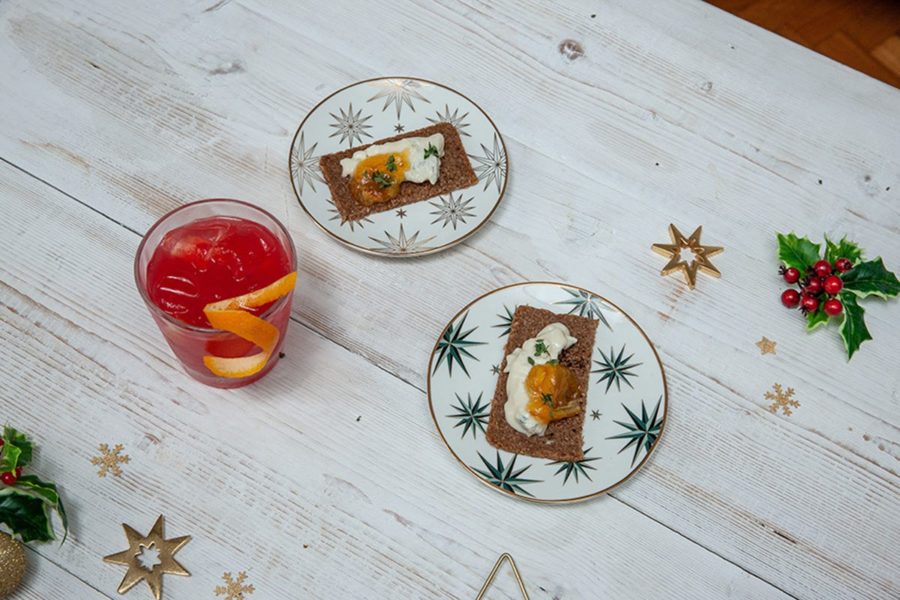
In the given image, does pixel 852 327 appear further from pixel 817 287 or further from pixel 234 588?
pixel 234 588

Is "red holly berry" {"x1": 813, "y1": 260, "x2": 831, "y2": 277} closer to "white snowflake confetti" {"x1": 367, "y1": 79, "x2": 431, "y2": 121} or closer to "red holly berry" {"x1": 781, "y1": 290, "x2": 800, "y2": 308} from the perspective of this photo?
"red holly berry" {"x1": 781, "y1": 290, "x2": 800, "y2": 308}

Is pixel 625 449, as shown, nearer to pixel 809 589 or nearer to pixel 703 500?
pixel 703 500

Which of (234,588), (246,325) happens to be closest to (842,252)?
(246,325)

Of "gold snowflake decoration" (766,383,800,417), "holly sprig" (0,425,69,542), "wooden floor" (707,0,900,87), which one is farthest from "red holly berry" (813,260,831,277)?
"wooden floor" (707,0,900,87)

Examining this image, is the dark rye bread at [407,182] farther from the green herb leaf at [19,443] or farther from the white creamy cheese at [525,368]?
the green herb leaf at [19,443]

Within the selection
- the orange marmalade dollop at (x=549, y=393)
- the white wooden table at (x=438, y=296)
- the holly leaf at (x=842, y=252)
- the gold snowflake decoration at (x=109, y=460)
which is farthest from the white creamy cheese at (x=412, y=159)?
the holly leaf at (x=842, y=252)

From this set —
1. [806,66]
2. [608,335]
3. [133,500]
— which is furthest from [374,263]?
[806,66]
